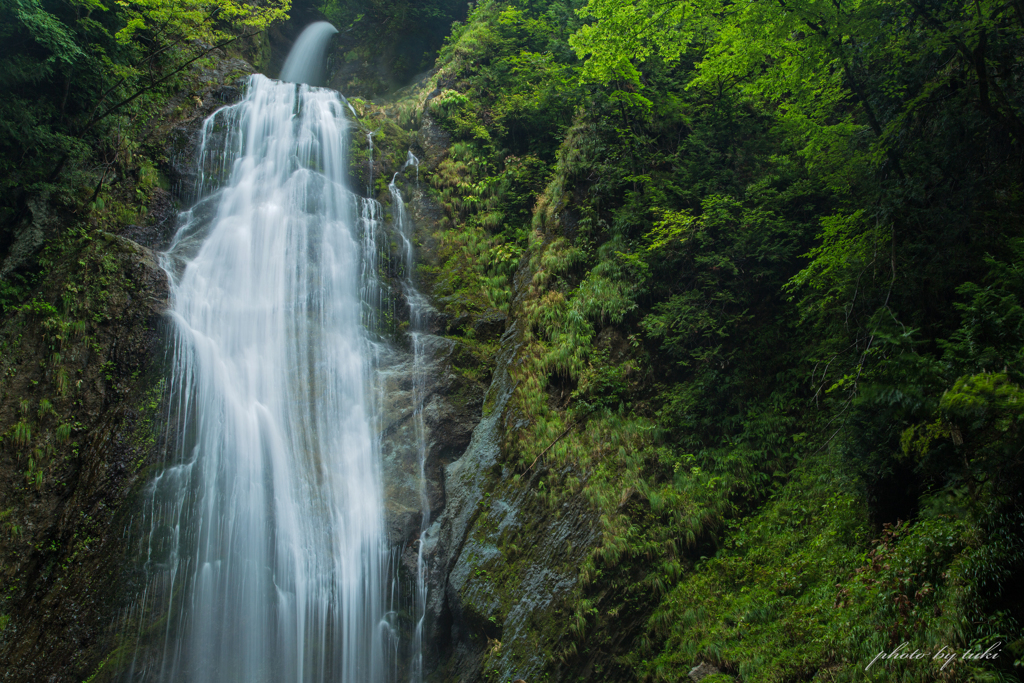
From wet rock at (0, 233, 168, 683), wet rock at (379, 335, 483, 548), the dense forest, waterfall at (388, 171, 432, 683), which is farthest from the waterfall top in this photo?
wet rock at (379, 335, 483, 548)

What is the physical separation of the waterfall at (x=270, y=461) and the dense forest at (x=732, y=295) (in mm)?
1821

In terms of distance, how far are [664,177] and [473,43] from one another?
9780 mm

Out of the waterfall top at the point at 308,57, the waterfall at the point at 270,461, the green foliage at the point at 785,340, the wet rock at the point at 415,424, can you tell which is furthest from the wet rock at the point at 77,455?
the waterfall top at the point at 308,57

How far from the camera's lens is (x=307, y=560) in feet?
29.0

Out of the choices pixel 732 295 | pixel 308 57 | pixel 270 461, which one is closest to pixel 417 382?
pixel 270 461

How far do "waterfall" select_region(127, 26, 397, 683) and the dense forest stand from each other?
1.82 meters

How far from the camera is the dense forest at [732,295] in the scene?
4.74 m

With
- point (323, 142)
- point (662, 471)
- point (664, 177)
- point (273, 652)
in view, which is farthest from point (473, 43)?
point (273, 652)

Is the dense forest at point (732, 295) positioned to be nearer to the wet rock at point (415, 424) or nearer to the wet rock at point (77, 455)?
the wet rock at point (77, 455)

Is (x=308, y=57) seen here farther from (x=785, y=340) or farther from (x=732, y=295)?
(x=785, y=340)

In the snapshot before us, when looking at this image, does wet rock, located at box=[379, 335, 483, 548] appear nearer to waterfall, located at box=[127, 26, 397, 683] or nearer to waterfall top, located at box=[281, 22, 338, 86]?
waterfall, located at box=[127, 26, 397, 683]

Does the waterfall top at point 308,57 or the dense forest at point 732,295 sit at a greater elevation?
the waterfall top at point 308,57

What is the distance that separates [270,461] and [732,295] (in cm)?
891

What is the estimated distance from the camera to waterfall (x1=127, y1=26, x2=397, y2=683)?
8172 mm
